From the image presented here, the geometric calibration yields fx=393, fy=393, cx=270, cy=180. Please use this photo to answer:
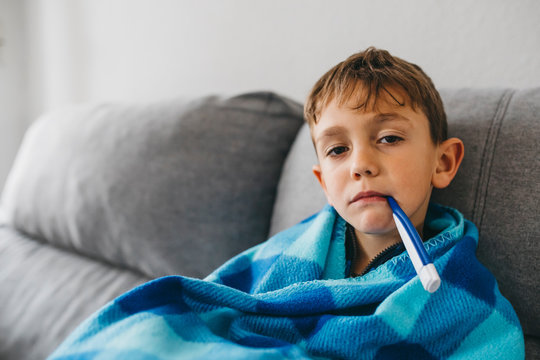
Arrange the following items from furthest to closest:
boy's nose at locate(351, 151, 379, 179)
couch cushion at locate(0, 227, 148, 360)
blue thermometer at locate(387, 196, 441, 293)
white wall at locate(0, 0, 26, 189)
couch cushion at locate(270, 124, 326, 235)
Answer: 1. white wall at locate(0, 0, 26, 189)
2. couch cushion at locate(0, 227, 148, 360)
3. couch cushion at locate(270, 124, 326, 235)
4. boy's nose at locate(351, 151, 379, 179)
5. blue thermometer at locate(387, 196, 441, 293)

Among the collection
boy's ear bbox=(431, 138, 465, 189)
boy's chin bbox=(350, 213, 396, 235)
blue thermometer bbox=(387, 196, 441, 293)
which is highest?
boy's ear bbox=(431, 138, 465, 189)

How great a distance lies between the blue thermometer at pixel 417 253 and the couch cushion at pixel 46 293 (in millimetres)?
706

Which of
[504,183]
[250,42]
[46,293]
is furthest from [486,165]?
[46,293]

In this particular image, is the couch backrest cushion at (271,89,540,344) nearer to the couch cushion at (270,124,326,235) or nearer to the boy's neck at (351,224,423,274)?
the boy's neck at (351,224,423,274)

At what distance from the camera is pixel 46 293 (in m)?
1.03

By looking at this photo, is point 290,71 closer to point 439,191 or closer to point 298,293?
point 439,191

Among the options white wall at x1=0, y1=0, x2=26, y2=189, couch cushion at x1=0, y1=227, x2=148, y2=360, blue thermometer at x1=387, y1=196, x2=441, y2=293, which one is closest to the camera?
blue thermometer at x1=387, y1=196, x2=441, y2=293

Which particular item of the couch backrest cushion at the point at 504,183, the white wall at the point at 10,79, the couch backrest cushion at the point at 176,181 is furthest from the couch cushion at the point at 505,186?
the white wall at the point at 10,79

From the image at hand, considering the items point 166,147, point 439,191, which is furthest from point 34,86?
point 439,191

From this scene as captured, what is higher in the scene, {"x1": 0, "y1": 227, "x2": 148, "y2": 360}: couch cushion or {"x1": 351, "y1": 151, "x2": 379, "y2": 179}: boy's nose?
{"x1": 351, "y1": 151, "x2": 379, "y2": 179}: boy's nose

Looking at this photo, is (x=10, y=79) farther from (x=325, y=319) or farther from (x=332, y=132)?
(x=325, y=319)

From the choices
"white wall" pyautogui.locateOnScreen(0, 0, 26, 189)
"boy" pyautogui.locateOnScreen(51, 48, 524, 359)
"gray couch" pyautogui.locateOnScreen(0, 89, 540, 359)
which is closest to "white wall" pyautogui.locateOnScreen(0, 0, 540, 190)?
"white wall" pyautogui.locateOnScreen(0, 0, 26, 189)

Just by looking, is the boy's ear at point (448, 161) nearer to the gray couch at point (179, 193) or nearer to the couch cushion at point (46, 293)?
the gray couch at point (179, 193)

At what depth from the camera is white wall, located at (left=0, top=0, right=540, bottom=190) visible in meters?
0.81
